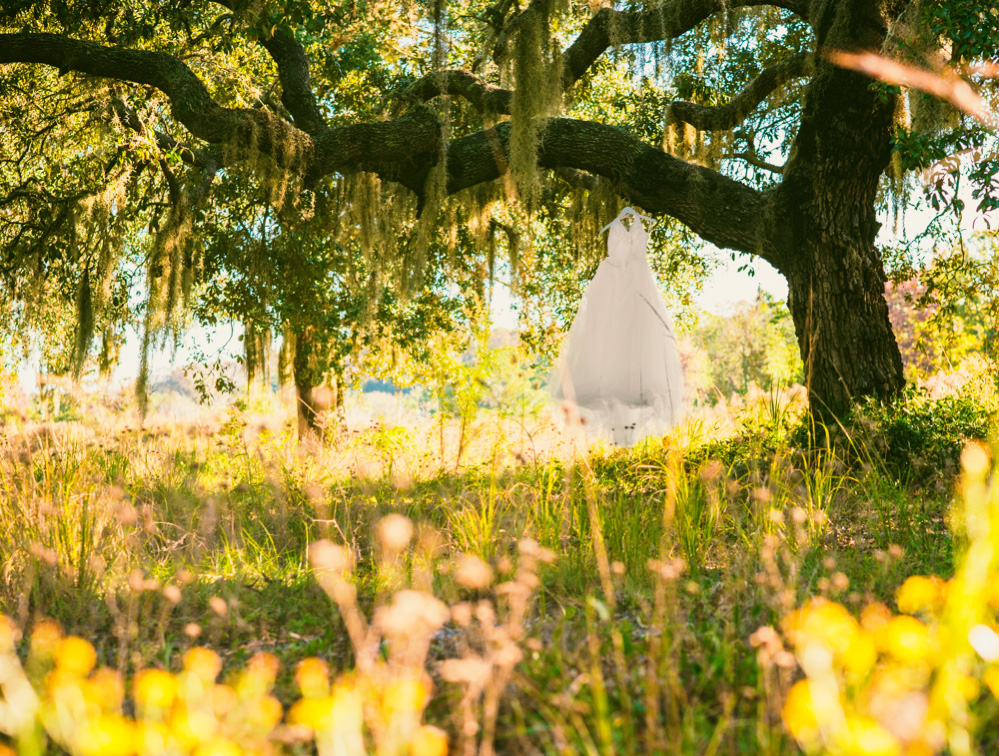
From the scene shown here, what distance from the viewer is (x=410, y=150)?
4.88 meters

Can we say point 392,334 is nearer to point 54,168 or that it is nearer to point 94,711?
point 54,168

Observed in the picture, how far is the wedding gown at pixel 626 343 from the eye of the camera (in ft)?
16.5

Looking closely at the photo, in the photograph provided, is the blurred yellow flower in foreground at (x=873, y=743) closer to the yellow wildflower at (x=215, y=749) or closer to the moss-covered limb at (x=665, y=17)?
the yellow wildflower at (x=215, y=749)

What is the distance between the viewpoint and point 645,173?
477cm

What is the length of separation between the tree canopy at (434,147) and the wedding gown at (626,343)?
0.41 meters

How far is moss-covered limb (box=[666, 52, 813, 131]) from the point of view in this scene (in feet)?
16.1

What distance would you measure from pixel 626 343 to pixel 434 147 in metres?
1.88

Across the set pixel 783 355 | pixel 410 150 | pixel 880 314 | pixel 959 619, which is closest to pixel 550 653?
pixel 959 619

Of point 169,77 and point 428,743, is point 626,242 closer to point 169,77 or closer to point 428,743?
point 169,77

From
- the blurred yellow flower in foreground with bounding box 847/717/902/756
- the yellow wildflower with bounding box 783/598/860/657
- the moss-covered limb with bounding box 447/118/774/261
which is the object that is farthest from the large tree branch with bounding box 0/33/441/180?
the blurred yellow flower in foreground with bounding box 847/717/902/756

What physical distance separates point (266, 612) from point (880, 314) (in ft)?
12.6

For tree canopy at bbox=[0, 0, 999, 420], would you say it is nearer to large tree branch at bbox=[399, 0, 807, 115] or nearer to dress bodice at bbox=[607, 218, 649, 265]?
large tree branch at bbox=[399, 0, 807, 115]

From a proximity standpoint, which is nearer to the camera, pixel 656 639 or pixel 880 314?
pixel 656 639

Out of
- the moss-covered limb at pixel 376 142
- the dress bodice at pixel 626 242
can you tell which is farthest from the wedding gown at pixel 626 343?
the moss-covered limb at pixel 376 142
